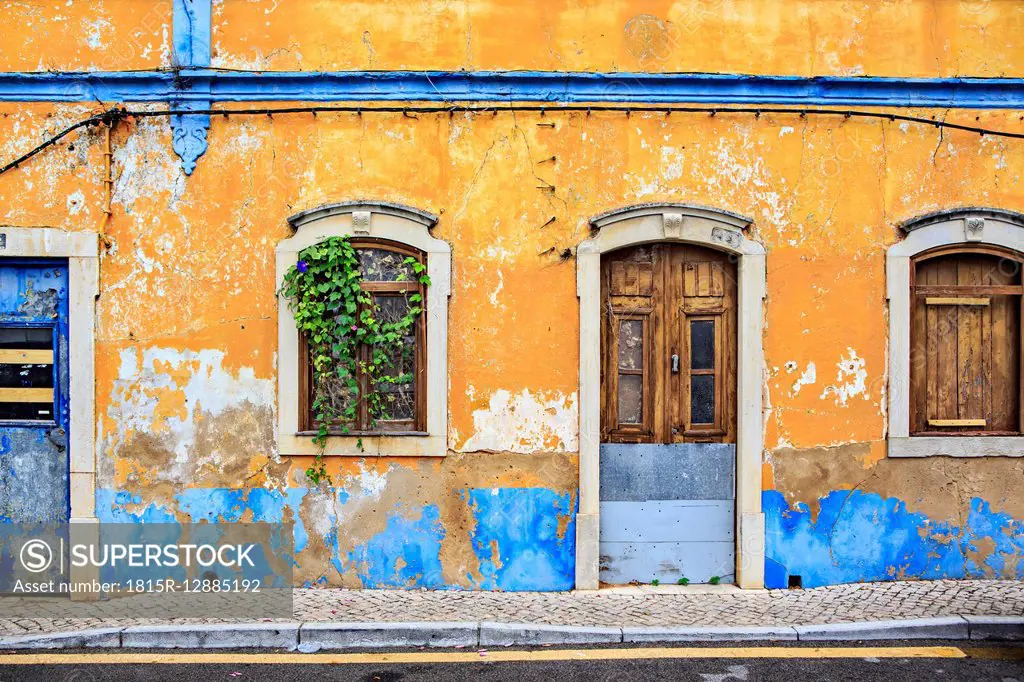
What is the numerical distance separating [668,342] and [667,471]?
1091 millimetres

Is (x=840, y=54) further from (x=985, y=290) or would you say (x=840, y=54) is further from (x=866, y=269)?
(x=985, y=290)

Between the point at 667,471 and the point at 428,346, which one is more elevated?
the point at 428,346

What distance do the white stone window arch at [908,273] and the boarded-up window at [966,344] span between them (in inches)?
6.2

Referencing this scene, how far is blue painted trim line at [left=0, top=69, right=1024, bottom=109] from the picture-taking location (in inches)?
247

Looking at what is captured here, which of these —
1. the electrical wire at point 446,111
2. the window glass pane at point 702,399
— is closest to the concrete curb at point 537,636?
the window glass pane at point 702,399

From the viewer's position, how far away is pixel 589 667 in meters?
4.95

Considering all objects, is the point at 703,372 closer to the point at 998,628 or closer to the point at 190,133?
the point at 998,628

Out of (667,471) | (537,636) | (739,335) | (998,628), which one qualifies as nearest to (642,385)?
(667,471)

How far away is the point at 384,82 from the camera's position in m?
6.34

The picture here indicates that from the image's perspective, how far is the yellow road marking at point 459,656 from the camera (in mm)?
5062

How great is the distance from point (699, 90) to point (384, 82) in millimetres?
2600

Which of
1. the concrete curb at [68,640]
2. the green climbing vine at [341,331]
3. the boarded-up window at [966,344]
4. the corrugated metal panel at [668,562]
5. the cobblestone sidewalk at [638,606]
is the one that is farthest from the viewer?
the boarded-up window at [966,344]

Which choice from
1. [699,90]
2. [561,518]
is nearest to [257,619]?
[561,518]

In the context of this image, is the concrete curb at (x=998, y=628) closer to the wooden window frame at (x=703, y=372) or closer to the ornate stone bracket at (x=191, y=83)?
the wooden window frame at (x=703, y=372)
